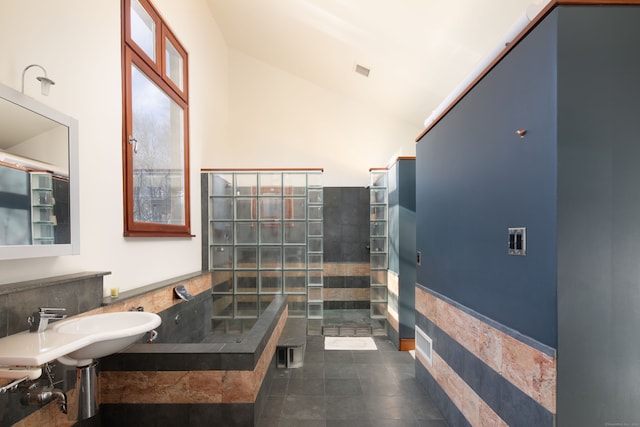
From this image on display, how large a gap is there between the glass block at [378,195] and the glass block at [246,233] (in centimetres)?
153

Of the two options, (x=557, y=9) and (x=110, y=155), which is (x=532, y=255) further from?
(x=110, y=155)

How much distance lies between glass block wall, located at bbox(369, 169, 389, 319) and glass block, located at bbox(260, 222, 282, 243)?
1.19m

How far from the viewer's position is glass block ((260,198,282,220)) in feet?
12.1

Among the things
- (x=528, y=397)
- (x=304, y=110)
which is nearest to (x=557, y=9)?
(x=528, y=397)

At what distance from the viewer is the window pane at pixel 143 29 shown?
8.15 ft

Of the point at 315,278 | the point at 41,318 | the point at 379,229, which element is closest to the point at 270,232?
the point at 315,278

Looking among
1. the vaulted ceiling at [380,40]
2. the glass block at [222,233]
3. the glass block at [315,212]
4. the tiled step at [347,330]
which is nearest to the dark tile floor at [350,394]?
the tiled step at [347,330]

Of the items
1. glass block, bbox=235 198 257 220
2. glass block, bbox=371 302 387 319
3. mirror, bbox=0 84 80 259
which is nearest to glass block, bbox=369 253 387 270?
glass block, bbox=371 302 387 319

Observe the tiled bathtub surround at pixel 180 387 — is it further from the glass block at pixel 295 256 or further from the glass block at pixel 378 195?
the glass block at pixel 378 195

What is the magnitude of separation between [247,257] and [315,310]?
103 centimetres

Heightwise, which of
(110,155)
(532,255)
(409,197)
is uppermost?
(110,155)

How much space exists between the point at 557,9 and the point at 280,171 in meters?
2.89

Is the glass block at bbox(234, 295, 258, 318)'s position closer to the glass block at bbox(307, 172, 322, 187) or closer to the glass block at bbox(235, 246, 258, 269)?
the glass block at bbox(235, 246, 258, 269)

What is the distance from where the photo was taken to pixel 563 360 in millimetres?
1086
